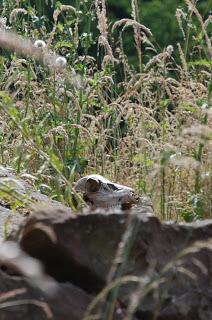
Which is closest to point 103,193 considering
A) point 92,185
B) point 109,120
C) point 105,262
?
point 92,185

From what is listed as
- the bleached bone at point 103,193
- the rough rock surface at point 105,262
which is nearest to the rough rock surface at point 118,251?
the rough rock surface at point 105,262

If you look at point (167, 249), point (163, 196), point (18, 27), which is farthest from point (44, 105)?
point (167, 249)

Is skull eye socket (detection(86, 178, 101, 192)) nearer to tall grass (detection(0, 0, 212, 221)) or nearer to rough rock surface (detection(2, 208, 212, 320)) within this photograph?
tall grass (detection(0, 0, 212, 221))

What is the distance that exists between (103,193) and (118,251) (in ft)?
7.19

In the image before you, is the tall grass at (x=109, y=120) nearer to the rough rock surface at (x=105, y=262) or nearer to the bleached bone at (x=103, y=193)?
the bleached bone at (x=103, y=193)

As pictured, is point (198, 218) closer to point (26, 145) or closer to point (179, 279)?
point (26, 145)

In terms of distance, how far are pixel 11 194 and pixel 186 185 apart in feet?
4.76

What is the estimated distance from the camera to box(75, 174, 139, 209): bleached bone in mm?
4742

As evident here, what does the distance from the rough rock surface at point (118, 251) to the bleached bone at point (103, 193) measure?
1894 mm

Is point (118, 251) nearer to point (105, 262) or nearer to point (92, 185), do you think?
point (105, 262)

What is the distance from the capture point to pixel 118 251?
2584 mm

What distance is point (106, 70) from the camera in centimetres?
598

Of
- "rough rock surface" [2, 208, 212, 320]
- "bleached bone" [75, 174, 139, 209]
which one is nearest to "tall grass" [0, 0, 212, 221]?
"bleached bone" [75, 174, 139, 209]

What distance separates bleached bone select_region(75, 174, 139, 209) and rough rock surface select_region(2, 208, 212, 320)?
6.22 feet
